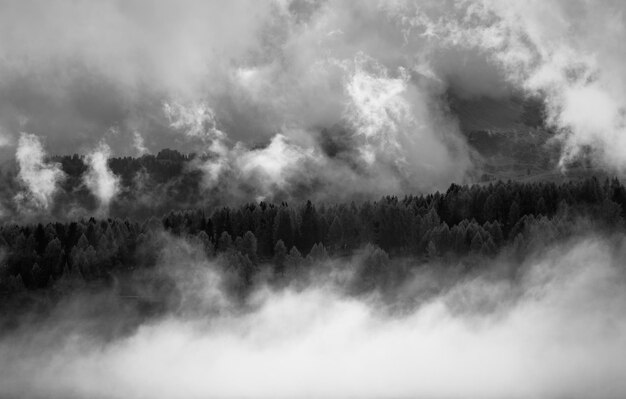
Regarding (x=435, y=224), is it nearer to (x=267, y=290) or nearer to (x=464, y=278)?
(x=464, y=278)

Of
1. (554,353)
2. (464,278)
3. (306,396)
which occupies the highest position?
(464,278)

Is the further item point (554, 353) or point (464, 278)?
point (554, 353)

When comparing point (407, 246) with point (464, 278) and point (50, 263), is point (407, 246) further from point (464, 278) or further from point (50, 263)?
point (50, 263)

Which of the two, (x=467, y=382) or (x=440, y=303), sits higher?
(x=440, y=303)

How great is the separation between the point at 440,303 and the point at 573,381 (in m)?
35.7

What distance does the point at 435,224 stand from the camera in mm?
197125

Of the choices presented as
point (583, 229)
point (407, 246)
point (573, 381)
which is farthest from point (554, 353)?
point (407, 246)

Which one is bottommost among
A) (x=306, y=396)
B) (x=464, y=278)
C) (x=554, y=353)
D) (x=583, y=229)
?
(x=306, y=396)

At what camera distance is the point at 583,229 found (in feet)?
620

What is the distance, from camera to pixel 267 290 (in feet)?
643

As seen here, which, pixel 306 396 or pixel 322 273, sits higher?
pixel 322 273

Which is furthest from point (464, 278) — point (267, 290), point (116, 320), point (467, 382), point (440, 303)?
point (116, 320)

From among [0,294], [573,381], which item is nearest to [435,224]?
[573,381]

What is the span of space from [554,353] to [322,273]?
62957 mm
